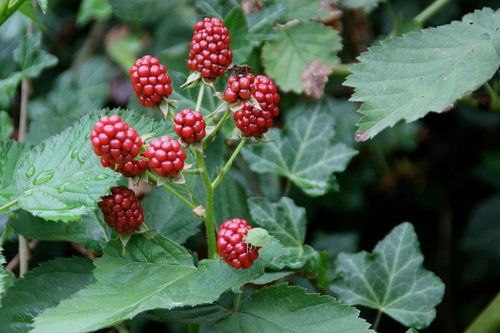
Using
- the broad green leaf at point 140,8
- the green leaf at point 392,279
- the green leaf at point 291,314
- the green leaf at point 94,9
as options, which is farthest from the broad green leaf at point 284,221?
the green leaf at point 94,9

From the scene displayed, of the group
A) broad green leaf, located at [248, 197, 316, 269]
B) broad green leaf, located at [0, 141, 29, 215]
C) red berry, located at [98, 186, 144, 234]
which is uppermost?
broad green leaf, located at [0, 141, 29, 215]

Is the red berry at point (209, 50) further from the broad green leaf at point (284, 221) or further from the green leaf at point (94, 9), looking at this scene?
Result: the green leaf at point (94, 9)

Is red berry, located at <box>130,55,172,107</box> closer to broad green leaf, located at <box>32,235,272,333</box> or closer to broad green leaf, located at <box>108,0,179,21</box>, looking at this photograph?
broad green leaf, located at <box>32,235,272,333</box>

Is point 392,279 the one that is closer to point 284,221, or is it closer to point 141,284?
point 284,221

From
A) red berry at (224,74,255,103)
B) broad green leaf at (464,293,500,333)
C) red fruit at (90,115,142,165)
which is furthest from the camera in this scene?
broad green leaf at (464,293,500,333)

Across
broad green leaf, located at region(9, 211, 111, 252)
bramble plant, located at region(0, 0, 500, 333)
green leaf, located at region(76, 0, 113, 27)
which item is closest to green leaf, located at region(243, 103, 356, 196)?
bramble plant, located at region(0, 0, 500, 333)

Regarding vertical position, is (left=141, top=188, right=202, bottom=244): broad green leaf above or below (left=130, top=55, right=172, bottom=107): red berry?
below

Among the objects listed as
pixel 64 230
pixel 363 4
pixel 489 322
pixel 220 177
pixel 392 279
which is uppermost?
pixel 363 4

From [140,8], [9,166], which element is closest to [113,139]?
[9,166]
